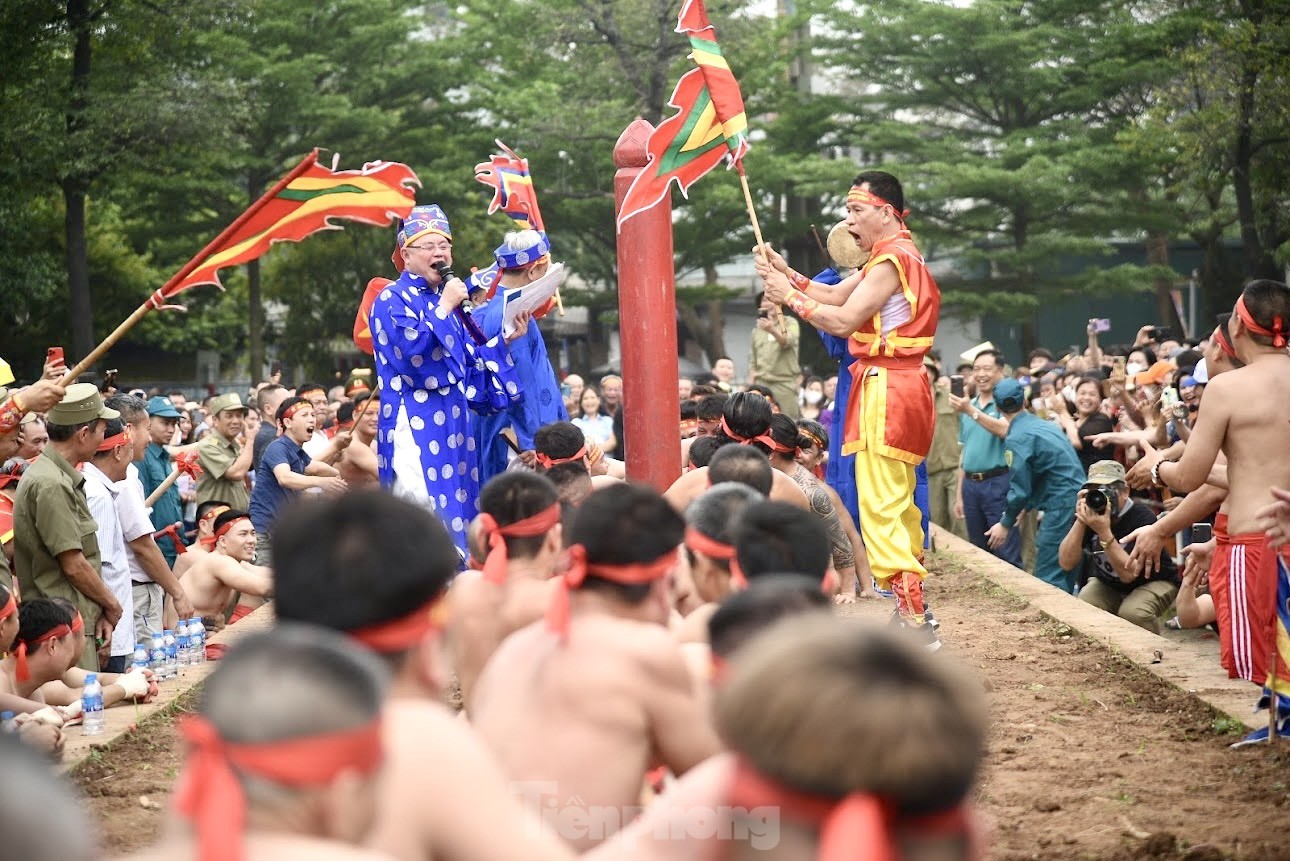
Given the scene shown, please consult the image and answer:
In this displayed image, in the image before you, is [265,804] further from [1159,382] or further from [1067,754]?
[1159,382]

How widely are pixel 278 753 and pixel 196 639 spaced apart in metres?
6.42

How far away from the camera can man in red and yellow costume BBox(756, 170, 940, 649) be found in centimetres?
719

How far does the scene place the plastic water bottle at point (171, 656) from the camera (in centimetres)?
768

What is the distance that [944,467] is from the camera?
44.4 feet

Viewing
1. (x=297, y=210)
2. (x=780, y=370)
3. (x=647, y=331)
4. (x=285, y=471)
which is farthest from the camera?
(x=780, y=370)

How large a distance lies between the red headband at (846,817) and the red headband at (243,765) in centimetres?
50

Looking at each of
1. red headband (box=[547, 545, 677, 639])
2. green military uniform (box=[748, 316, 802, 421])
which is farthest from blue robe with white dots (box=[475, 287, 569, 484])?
green military uniform (box=[748, 316, 802, 421])

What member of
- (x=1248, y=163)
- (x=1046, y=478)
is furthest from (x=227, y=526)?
(x=1248, y=163)

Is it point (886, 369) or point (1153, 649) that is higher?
point (886, 369)

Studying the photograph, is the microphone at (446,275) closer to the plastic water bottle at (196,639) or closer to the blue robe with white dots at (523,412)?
the blue robe with white dots at (523,412)

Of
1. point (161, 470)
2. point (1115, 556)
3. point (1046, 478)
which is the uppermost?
point (161, 470)

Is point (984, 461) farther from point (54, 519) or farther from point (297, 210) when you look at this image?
point (54, 519)

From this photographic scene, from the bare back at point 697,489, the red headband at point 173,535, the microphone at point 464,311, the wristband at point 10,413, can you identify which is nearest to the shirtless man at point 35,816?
the bare back at point 697,489

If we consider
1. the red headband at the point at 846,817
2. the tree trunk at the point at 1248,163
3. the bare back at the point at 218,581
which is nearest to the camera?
the red headband at the point at 846,817
